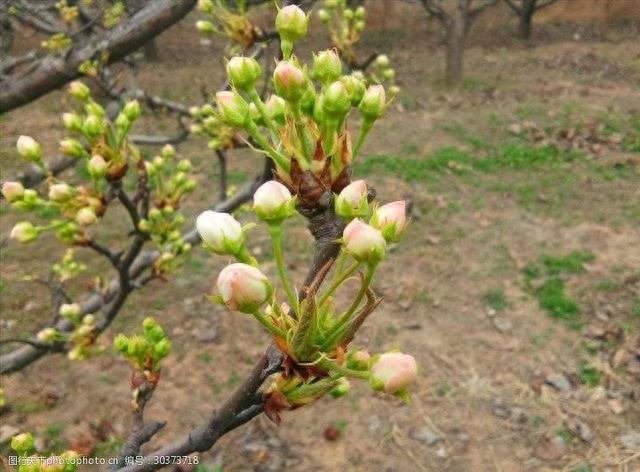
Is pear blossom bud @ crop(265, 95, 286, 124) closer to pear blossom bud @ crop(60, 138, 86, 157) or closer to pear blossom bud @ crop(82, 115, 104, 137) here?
pear blossom bud @ crop(82, 115, 104, 137)

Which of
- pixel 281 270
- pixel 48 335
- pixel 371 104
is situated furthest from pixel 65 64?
pixel 281 270

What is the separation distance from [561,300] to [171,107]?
11.7ft

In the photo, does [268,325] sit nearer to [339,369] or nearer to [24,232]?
Result: [339,369]

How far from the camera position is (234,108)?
1002mm

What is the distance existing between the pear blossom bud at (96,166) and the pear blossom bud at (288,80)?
1143 mm

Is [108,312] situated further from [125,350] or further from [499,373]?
[499,373]

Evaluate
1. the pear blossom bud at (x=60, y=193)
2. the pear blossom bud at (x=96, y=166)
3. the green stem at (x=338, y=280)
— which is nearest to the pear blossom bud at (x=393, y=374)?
the green stem at (x=338, y=280)

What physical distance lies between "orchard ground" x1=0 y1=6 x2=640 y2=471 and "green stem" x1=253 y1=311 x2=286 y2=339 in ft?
6.16

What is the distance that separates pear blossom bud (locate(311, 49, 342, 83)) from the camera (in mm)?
1058

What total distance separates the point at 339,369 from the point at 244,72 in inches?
20.9

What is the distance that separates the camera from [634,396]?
4391mm

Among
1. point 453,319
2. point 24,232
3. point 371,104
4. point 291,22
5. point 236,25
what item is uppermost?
point 291,22

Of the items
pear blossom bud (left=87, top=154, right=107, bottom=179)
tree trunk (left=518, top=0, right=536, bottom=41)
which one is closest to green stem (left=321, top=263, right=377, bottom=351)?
pear blossom bud (left=87, top=154, right=107, bottom=179)

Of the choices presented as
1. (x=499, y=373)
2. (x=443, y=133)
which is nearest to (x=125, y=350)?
(x=499, y=373)
